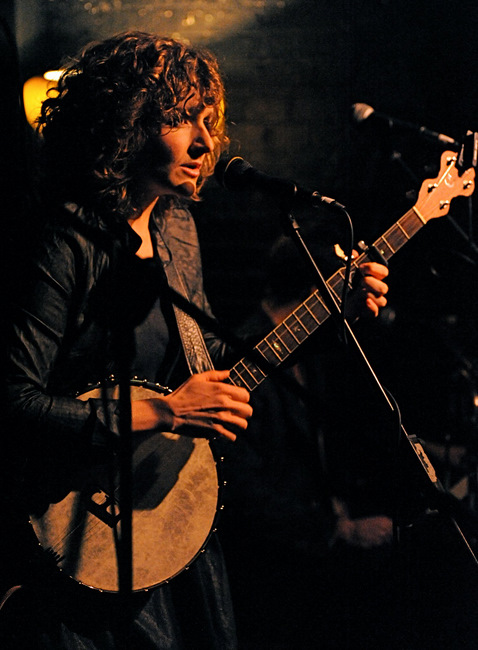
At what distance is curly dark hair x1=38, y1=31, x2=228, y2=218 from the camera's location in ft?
5.78

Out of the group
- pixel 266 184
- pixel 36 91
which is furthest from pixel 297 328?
pixel 36 91

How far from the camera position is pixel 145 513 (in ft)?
5.21

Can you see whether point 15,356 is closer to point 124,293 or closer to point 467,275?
point 124,293

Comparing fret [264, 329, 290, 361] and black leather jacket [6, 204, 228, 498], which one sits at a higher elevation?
black leather jacket [6, 204, 228, 498]

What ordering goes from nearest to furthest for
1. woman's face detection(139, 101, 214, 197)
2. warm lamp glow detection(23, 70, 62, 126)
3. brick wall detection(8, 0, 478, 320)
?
1. woman's face detection(139, 101, 214, 197)
2. warm lamp glow detection(23, 70, 62, 126)
3. brick wall detection(8, 0, 478, 320)

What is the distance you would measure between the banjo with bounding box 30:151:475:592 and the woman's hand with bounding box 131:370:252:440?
48 mm

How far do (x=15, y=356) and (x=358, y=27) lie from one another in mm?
2021

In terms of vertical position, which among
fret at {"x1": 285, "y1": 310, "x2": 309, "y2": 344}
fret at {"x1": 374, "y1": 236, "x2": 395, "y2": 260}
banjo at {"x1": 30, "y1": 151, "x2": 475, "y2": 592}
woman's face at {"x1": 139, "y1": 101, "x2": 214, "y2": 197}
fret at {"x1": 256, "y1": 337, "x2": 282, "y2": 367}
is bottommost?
banjo at {"x1": 30, "y1": 151, "x2": 475, "y2": 592}

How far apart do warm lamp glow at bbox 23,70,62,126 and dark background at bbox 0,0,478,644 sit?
219 millimetres

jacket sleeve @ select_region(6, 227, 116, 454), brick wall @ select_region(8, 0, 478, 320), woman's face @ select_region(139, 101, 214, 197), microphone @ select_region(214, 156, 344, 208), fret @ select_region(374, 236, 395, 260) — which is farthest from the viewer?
brick wall @ select_region(8, 0, 478, 320)

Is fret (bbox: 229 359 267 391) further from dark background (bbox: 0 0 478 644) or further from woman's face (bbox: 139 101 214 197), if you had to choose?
dark background (bbox: 0 0 478 644)

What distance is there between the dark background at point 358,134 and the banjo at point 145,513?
95 centimetres

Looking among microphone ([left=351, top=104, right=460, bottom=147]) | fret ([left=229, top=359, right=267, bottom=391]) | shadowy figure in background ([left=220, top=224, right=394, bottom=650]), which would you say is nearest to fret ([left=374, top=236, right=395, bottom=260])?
microphone ([left=351, top=104, right=460, bottom=147])

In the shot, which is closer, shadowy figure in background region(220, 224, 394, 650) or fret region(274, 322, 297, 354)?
fret region(274, 322, 297, 354)
